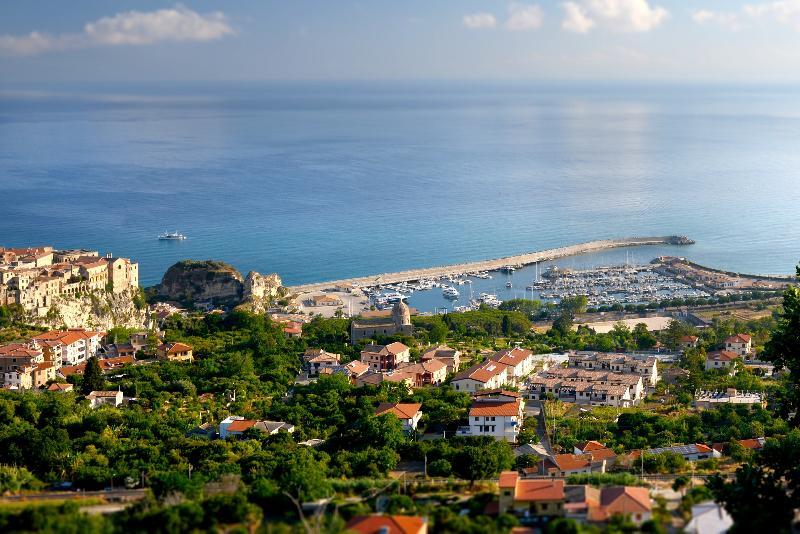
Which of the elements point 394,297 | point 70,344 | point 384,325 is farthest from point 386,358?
point 394,297

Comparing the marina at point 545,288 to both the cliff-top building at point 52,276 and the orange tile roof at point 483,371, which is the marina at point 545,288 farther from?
the orange tile roof at point 483,371

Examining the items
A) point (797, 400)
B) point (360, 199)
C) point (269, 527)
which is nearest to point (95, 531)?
point (269, 527)

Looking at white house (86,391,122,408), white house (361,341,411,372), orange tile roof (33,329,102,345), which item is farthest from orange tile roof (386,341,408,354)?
orange tile roof (33,329,102,345)

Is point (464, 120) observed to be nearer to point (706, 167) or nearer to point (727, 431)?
point (706, 167)

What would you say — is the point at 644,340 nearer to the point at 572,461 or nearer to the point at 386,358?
the point at 386,358

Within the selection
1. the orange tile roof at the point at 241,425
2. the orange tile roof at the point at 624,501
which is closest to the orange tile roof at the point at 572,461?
the orange tile roof at the point at 624,501

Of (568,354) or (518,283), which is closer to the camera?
(568,354)
